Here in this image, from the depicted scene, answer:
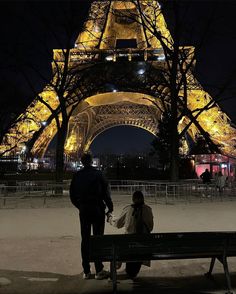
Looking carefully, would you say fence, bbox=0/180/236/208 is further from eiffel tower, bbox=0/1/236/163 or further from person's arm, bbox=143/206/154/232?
person's arm, bbox=143/206/154/232

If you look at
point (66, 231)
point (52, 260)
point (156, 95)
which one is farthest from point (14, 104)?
point (52, 260)

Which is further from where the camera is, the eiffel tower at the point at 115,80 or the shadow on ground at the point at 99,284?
the eiffel tower at the point at 115,80

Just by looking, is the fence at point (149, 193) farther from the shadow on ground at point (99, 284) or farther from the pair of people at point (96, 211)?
the pair of people at point (96, 211)

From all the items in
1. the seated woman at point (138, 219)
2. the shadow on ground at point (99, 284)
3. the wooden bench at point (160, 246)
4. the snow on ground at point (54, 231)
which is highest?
the seated woman at point (138, 219)

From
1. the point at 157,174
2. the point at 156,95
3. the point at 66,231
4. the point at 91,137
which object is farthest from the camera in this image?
the point at 91,137

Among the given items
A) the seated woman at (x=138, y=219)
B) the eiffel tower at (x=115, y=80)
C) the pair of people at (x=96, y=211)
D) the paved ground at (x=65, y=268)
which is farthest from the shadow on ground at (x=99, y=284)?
the eiffel tower at (x=115, y=80)

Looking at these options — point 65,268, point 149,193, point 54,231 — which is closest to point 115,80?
point 149,193

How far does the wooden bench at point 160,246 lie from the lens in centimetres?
438

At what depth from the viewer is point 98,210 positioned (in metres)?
4.93

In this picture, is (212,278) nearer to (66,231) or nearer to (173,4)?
(66,231)

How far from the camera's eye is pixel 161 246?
14.5 ft

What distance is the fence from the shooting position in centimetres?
1566

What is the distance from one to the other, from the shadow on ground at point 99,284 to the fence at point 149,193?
32.2 ft

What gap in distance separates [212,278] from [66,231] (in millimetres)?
4152
